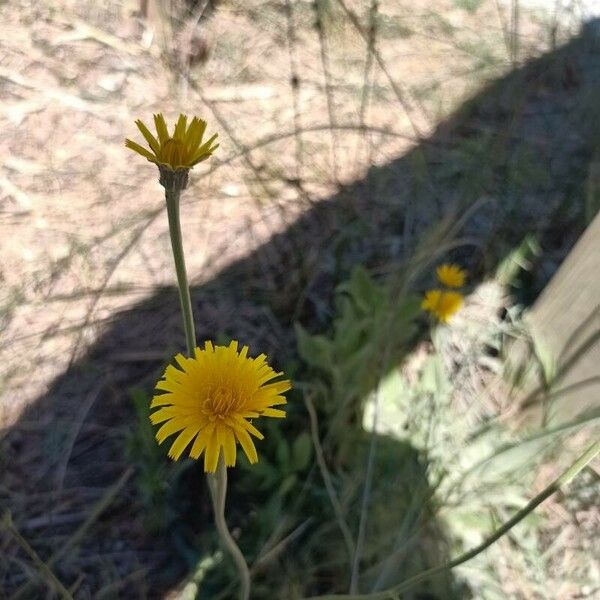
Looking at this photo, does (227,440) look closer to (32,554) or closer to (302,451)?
(32,554)

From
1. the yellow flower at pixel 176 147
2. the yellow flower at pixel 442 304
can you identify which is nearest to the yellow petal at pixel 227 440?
the yellow flower at pixel 176 147

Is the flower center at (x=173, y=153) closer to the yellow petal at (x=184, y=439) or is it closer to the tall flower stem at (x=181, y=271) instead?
the tall flower stem at (x=181, y=271)

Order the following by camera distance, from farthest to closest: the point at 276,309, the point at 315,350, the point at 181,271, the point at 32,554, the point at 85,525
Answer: the point at 276,309 → the point at 315,350 → the point at 85,525 → the point at 32,554 → the point at 181,271

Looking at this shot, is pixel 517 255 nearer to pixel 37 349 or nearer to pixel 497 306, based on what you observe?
pixel 497 306

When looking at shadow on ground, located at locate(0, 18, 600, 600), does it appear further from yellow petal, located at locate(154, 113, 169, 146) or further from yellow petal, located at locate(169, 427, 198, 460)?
yellow petal, located at locate(154, 113, 169, 146)

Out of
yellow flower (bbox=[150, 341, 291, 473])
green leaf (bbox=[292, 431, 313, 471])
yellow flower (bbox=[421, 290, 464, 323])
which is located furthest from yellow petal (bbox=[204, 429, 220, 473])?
yellow flower (bbox=[421, 290, 464, 323])

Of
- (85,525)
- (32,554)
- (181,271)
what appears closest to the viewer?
(181,271)

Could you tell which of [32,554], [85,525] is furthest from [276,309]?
[32,554]
